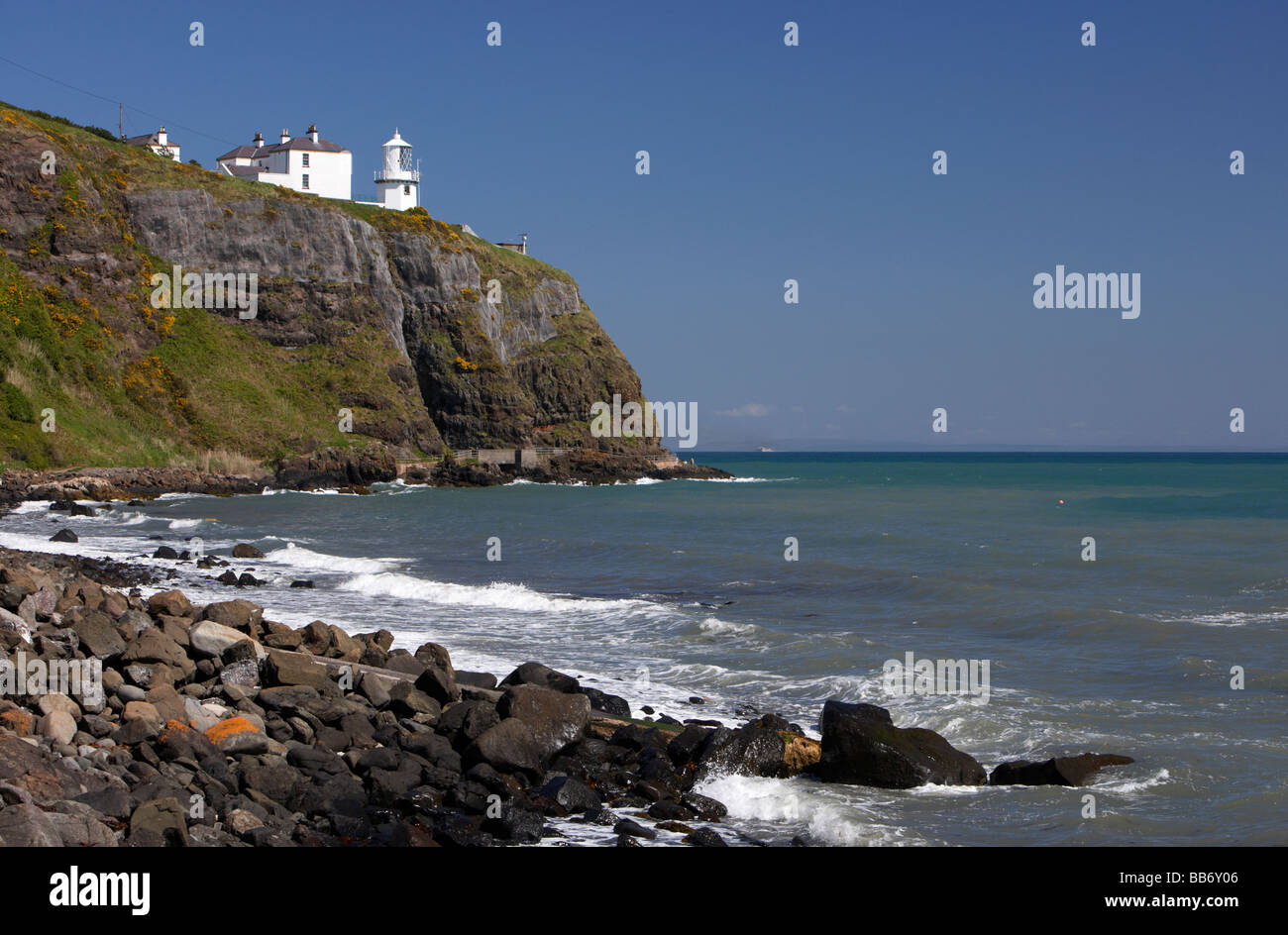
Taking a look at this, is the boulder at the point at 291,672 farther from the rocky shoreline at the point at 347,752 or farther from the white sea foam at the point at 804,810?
the white sea foam at the point at 804,810

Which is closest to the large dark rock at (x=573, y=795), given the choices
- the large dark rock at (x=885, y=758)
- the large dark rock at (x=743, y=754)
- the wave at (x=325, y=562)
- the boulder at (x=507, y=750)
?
the boulder at (x=507, y=750)

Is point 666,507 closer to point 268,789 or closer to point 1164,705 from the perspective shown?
point 1164,705

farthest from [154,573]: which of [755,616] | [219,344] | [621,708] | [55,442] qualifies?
[219,344]

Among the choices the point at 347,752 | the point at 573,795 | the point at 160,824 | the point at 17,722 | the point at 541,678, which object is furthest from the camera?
the point at 541,678

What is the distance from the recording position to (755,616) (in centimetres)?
2198

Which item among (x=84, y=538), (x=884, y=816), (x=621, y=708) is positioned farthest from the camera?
(x=84, y=538)

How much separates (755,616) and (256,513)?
31.1m

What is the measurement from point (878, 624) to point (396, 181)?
88.8 m

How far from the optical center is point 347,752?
Answer: 1051 cm

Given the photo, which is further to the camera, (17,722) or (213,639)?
(213,639)

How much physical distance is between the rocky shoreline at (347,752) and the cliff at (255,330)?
4306 centimetres

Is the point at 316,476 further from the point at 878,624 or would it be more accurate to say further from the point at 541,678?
the point at 541,678

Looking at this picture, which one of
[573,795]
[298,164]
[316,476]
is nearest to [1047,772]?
[573,795]
